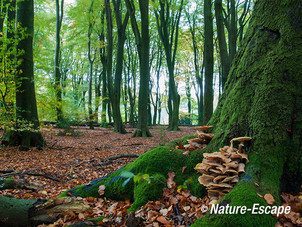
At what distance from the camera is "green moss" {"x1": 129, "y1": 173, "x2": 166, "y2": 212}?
8.97 ft

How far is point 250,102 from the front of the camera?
288 cm

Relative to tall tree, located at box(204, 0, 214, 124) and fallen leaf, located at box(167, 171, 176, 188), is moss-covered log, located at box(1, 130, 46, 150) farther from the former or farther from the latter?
tall tree, located at box(204, 0, 214, 124)

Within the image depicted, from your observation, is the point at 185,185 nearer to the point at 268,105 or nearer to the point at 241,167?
the point at 241,167

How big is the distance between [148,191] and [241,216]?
4.42 feet

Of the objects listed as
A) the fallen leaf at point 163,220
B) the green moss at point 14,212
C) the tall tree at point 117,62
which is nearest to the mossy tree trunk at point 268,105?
the fallen leaf at point 163,220

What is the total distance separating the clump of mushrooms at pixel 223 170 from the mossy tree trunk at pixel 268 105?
11cm

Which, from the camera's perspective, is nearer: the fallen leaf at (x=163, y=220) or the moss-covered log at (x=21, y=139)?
the fallen leaf at (x=163, y=220)

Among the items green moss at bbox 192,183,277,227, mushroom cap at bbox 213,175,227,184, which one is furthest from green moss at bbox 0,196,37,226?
mushroom cap at bbox 213,175,227,184

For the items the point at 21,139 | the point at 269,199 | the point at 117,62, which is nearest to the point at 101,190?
the point at 269,199

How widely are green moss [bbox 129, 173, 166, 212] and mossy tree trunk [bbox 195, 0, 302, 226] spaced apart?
3.08 feet

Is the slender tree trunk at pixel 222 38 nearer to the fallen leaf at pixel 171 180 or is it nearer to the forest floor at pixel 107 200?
the forest floor at pixel 107 200

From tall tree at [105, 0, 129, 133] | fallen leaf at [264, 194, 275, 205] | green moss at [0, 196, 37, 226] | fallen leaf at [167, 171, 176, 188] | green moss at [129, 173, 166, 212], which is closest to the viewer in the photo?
fallen leaf at [264, 194, 275, 205]

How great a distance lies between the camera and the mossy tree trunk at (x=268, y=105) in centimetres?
229

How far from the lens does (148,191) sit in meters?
2.80
